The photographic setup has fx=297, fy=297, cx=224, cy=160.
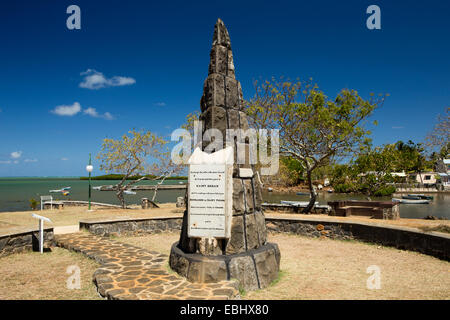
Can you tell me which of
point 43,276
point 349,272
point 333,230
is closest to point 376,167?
point 333,230

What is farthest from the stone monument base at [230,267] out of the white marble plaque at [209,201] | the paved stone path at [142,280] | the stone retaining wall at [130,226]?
the stone retaining wall at [130,226]

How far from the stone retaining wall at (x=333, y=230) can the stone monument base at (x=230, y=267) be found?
5087mm

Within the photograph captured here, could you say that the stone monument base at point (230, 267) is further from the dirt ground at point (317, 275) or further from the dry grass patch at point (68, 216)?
the dry grass patch at point (68, 216)

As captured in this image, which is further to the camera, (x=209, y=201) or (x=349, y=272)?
(x=349, y=272)

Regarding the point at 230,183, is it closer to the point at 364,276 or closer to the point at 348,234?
the point at 364,276

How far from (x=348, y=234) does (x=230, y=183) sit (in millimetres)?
6770

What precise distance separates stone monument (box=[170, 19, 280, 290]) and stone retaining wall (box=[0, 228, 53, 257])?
4597 mm

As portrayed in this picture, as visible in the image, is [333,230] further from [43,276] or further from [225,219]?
[43,276]

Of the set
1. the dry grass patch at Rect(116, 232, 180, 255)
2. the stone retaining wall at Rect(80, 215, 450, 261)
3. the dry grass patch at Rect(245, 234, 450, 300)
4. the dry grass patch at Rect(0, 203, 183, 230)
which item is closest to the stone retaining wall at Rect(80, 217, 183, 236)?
the stone retaining wall at Rect(80, 215, 450, 261)

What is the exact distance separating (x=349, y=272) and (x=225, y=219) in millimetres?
3433

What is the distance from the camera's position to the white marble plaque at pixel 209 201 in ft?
18.2

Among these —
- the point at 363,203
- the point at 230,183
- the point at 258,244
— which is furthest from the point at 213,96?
the point at 363,203

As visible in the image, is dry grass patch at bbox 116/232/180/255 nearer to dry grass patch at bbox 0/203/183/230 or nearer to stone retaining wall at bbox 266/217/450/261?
dry grass patch at bbox 0/203/183/230

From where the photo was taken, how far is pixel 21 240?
804 cm
